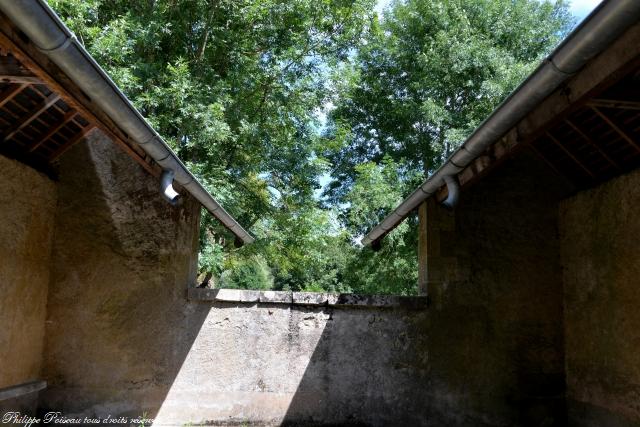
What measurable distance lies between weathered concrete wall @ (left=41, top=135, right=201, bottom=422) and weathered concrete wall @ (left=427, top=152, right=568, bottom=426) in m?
2.67

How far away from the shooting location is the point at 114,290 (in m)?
5.30

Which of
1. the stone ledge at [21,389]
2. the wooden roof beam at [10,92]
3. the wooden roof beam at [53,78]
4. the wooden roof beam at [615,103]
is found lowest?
the stone ledge at [21,389]

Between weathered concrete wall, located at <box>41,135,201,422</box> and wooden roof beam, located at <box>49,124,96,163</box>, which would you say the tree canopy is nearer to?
wooden roof beam, located at <box>49,124,96,163</box>

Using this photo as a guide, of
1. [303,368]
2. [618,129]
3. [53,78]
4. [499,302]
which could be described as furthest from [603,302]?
[53,78]

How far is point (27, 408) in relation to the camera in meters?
4.81

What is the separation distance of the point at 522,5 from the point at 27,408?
14.2 metres

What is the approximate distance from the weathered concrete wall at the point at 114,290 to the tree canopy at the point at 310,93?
8.37 ft

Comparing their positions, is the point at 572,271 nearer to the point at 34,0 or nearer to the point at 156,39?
the point at 34,0

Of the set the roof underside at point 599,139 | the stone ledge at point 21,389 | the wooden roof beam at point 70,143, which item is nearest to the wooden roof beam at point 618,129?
the roof underside at point 599,139

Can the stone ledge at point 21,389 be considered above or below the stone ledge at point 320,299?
below

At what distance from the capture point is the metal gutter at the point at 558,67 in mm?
2162

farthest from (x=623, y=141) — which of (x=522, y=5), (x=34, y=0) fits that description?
(x=522, y=5)

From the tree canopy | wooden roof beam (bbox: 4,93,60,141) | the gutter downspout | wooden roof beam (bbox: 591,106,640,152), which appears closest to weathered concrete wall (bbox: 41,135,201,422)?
wooden roof beam (bbox: 4,93,60,141)

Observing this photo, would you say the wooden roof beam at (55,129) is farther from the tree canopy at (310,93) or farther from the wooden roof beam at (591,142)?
the wooden roof beam at (591,142)
